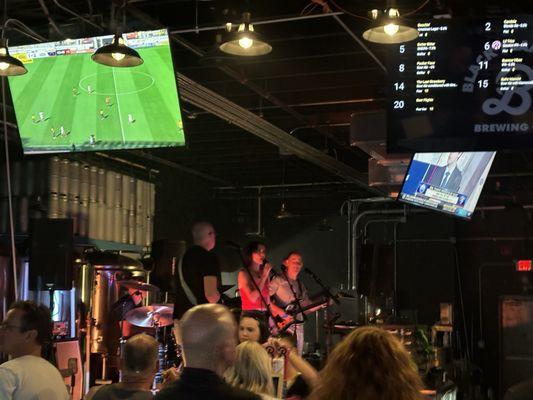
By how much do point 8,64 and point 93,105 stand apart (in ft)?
2.31

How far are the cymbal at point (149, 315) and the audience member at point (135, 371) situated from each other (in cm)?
551

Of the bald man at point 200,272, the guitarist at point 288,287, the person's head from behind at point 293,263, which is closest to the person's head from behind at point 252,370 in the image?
the bald man at point 200,272

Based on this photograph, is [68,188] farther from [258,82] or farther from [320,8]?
[320,8]

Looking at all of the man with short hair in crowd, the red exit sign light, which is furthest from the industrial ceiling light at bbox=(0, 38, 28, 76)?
the red exit sign light

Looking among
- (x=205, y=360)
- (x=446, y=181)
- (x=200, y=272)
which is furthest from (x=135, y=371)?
(x=446, y=181)

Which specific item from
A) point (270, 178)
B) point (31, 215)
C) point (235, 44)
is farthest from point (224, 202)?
point (235, 44)

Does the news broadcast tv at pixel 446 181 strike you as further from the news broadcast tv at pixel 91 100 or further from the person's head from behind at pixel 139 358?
the person's head from behind at pixel 139 358

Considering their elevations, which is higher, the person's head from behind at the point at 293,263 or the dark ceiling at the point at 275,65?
the dark ceiling at the point at 275,65

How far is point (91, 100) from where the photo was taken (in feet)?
19.7

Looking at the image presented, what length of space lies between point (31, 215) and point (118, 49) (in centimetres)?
539

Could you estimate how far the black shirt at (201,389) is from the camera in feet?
9.02

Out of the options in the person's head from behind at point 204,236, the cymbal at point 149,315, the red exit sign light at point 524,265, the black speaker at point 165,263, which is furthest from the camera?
the red exit sign light at point 524,265

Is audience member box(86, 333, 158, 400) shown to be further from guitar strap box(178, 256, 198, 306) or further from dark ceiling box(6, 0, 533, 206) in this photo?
guitar strap box(178, 256, 198, 306)

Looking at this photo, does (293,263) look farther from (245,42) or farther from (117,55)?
A: (117,55)
